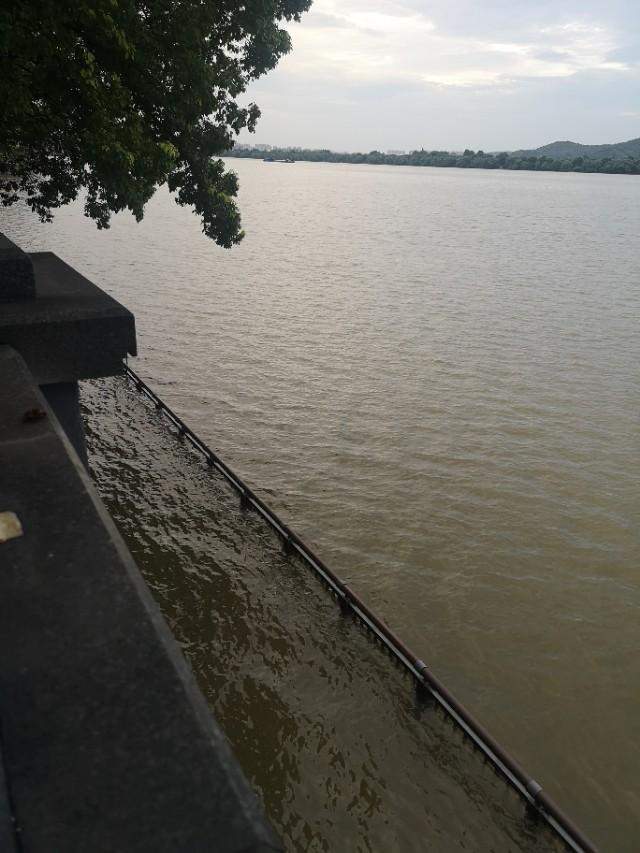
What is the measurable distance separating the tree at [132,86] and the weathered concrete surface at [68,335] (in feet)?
10.0

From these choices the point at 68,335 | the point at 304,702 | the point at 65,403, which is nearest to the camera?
the point at 68,335

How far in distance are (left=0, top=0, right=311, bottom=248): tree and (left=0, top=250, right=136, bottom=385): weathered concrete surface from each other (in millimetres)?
3061

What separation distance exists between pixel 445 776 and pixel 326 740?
1697 mm

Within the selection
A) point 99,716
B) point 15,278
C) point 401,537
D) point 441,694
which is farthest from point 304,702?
point 15,278

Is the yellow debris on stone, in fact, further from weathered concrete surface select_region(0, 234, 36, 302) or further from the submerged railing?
weathered concrete surface select_region(0, 234, 36, 302)

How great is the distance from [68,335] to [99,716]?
21.7 feet

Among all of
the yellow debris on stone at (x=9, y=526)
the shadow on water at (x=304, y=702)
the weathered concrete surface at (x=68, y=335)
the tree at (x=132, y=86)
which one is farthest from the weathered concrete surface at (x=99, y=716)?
the tree at (x=132, y=86)

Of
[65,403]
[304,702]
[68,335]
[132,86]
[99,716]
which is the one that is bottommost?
[304,702]

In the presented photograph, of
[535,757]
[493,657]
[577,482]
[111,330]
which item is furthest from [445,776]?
[577,482]

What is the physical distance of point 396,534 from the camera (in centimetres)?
1409

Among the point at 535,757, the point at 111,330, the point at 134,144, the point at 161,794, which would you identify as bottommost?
the point at 535,757

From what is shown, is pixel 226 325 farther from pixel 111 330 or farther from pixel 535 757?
pixel 535 757

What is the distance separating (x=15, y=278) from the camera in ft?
30.6

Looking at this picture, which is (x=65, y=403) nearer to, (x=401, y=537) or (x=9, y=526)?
(x=9, y=526)
